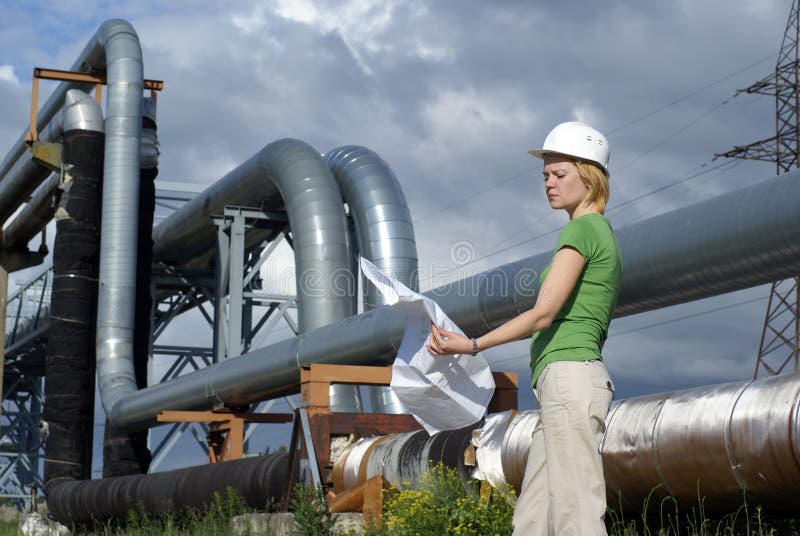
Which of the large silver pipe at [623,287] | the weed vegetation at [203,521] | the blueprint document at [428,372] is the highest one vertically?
the large silver pipe at [623,287]

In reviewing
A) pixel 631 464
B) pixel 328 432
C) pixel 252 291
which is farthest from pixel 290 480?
pixel 252 291

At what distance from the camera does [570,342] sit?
2.80m

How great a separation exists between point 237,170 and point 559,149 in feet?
40.7

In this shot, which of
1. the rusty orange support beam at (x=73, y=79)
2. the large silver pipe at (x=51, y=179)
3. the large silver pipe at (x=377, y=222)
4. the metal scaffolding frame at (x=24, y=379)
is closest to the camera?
the large silver pipe at (x=377, y=222)

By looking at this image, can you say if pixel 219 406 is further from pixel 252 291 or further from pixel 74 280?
pixel 252 291

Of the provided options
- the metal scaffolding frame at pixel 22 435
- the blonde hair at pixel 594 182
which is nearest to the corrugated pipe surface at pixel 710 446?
the blonde hair at pixel 594 182

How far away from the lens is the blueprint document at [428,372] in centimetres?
338

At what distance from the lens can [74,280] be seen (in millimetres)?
13203

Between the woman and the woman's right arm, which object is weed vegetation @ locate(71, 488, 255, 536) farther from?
the woman's right arm

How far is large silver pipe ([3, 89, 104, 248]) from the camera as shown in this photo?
1382cm

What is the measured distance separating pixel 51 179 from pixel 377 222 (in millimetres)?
5794

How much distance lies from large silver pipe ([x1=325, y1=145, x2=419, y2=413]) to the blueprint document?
8.70 metres

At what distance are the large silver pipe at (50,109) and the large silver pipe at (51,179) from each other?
212 millimetres

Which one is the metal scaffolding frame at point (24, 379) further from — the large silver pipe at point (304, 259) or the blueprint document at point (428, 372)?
the blueprint document at point (428, 372)
